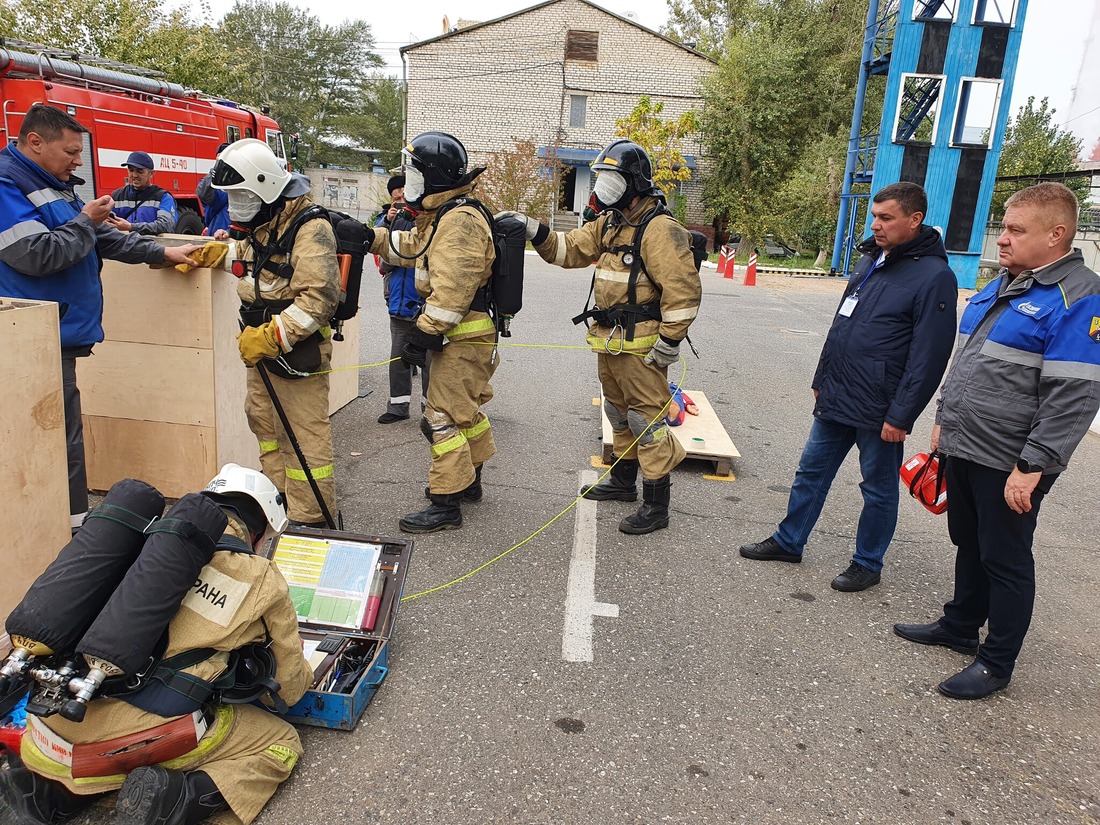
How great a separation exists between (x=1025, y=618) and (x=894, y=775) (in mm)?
966

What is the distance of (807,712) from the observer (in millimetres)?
3037

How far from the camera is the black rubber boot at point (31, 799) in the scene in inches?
86.0

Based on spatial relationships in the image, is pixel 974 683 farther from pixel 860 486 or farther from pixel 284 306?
pixel 284 306

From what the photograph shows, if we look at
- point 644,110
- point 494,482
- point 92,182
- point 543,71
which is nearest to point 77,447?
point 494,482

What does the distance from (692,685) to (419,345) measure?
2291 mm

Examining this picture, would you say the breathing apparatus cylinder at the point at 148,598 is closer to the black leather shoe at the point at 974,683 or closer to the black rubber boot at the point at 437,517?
the black rubber boot at the point at 437,517

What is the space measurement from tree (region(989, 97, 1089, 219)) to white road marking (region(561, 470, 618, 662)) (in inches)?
1245

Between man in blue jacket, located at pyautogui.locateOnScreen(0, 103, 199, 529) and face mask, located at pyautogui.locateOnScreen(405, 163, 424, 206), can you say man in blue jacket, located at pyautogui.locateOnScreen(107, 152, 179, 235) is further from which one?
face mask, located at pyautogui.locateOnScreen(405, 163, 424, 206)

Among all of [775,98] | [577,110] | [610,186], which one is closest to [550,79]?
[577,110]

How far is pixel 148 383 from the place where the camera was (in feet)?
14.5

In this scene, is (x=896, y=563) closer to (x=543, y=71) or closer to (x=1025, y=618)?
(x=1025, y=618)

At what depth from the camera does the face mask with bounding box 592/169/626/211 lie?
170 inches

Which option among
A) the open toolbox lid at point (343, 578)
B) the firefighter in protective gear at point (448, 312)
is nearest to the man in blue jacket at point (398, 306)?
the firefighter in protective gear at point (448, 312)

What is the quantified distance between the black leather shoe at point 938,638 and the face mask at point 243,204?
3.82 meters
